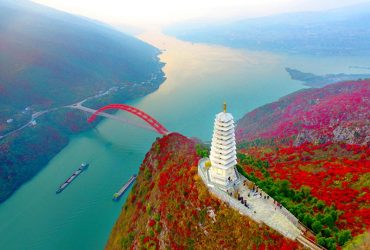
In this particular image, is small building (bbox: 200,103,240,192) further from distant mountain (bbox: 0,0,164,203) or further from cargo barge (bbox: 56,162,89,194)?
distant mountain (bbox: 0,0,164,203)

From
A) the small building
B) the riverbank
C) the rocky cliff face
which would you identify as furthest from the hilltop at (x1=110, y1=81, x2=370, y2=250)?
the riverbank

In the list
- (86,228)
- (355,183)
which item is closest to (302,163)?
(355,183)

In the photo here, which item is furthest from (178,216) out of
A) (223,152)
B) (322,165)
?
(322,165)

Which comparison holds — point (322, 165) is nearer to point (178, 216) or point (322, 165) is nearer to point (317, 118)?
point (178, 216)

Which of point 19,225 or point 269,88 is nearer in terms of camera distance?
point 19,225

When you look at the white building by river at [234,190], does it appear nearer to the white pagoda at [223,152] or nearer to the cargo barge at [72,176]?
the white pagoda at [223,152]

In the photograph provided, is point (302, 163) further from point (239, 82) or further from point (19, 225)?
point (239, 82)

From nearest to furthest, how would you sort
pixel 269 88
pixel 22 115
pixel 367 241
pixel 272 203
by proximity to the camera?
pixel 367 241 → pixel 272 203 → pixel 22 115 → pixel 269 88

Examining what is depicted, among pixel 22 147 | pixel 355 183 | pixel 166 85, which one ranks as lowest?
pixel 166 85
